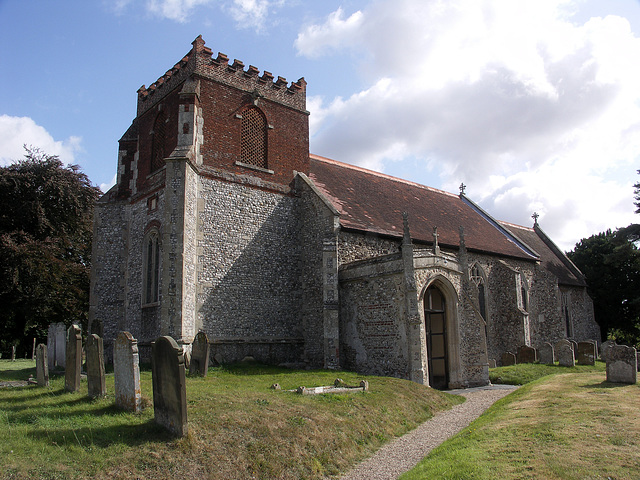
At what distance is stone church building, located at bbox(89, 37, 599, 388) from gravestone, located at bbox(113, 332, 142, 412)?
20.0 ft

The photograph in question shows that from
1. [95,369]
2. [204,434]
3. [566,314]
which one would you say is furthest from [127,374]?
[566,314]

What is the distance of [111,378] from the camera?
11594 millimetres

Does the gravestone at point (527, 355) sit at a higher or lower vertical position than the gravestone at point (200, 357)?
lower

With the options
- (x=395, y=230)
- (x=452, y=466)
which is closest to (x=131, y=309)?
(x=395, y=230)

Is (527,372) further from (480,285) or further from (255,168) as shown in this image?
(255,168)

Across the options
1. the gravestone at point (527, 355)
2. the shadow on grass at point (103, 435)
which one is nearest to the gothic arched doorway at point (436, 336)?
the gravestone at point (527, 355)

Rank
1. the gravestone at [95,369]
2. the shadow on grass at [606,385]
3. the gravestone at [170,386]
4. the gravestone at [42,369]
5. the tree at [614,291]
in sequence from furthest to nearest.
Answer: the tree at [614,291]
the shadow on grass at [606,385]
the gravestone at [42,369]
the gravestone at [95,369]
the gravestone at [170,386]

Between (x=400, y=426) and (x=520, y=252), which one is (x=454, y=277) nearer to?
(x=400, y=426)

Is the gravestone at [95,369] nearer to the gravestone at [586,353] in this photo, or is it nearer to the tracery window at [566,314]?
the gravestone at [586,353]

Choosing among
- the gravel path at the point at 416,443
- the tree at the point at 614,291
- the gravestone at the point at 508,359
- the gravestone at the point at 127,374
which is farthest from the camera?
the tree at the point at 614,291

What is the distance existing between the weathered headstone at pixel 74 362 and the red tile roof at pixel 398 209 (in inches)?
414

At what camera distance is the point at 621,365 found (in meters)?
13.5

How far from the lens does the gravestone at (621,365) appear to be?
43.7ft

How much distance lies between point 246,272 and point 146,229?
4.00 m
